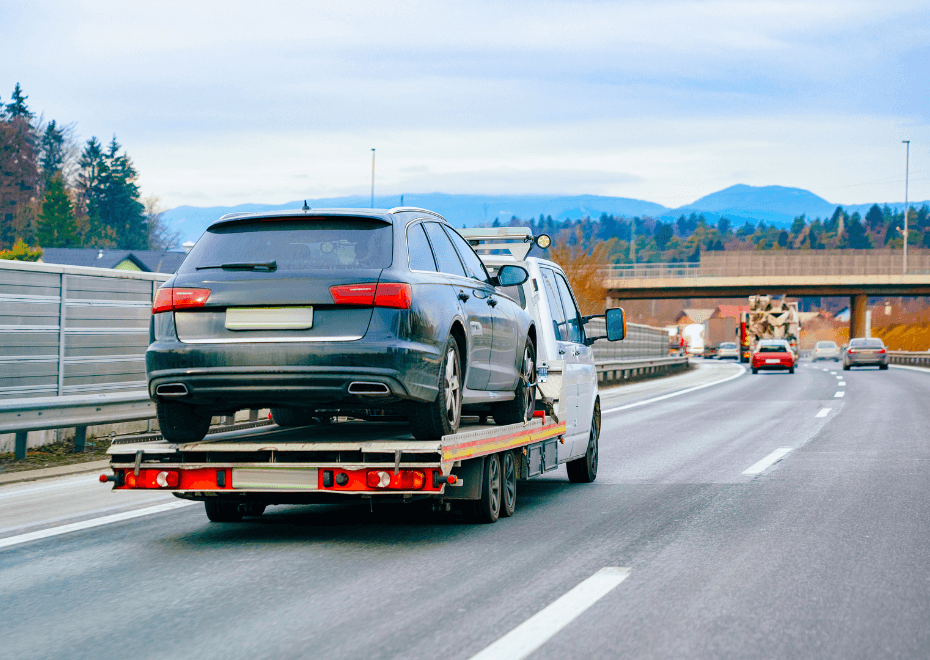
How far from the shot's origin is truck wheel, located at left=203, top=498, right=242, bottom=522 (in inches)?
→ 330

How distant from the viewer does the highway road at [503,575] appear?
502 cm

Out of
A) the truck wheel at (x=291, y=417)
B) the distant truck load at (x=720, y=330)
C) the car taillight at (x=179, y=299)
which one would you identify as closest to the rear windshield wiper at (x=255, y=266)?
the car taillight at (x=179, y=299)

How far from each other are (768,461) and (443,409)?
6663 mm

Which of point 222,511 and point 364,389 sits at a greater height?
point 364,389

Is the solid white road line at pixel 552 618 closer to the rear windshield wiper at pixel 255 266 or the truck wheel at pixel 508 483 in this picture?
the truck wheel at pixel 508 483

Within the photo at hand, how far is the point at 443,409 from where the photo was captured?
7.45m

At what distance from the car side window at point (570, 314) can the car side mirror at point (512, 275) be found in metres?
2.45

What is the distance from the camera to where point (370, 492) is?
6.99 meters

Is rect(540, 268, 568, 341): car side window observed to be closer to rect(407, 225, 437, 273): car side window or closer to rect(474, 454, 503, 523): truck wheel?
rect(474, 454, 503, 523): truck wheel

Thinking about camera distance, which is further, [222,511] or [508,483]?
[508,483]

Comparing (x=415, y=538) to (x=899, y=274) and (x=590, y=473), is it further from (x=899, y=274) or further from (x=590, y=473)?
(x=899, y=274)

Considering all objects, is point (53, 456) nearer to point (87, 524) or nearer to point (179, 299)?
point (87, 524)

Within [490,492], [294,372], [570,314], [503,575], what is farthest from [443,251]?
[570,314]

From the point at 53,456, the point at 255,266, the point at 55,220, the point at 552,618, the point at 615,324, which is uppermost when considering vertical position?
the point at 55,220
